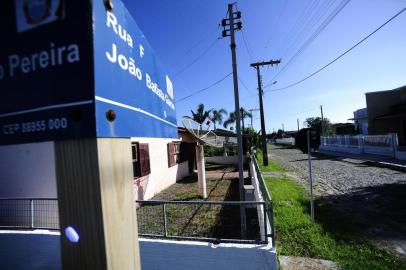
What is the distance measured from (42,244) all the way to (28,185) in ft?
11.3

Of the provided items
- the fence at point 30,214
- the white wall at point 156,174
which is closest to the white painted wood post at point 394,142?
the white wall at point 156,174

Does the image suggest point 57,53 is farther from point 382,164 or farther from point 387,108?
point 387,108

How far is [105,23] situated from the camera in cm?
127

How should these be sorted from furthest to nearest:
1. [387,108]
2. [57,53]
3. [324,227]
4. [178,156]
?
1. [387,108]
2. [178,156]
3. [324,227]
4. [57,53]

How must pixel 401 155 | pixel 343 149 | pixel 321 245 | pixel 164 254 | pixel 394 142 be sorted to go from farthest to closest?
pixel 343 149 < pixel 394 142 < pixel 401 155 < pixel 321 245 < pixel 164 254

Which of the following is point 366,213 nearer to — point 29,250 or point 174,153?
point 29,250

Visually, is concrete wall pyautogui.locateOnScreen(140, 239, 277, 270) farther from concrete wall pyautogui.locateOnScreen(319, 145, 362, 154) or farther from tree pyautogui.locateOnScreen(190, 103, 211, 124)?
tree pyautogui.locateOnScreen(190, 103, 211, 124)

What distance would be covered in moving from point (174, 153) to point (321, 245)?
10.7 meters

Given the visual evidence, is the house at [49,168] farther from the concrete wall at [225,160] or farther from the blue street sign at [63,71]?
the concrete wall at [225,160]

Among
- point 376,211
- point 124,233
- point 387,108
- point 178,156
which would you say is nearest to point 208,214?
point 376,211

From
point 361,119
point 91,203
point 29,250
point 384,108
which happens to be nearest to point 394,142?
point 384,108

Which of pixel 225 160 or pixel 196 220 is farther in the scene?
pixel 225 160

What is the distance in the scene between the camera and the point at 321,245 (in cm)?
574

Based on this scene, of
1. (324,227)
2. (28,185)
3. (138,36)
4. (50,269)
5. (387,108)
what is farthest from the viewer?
(387,108)
